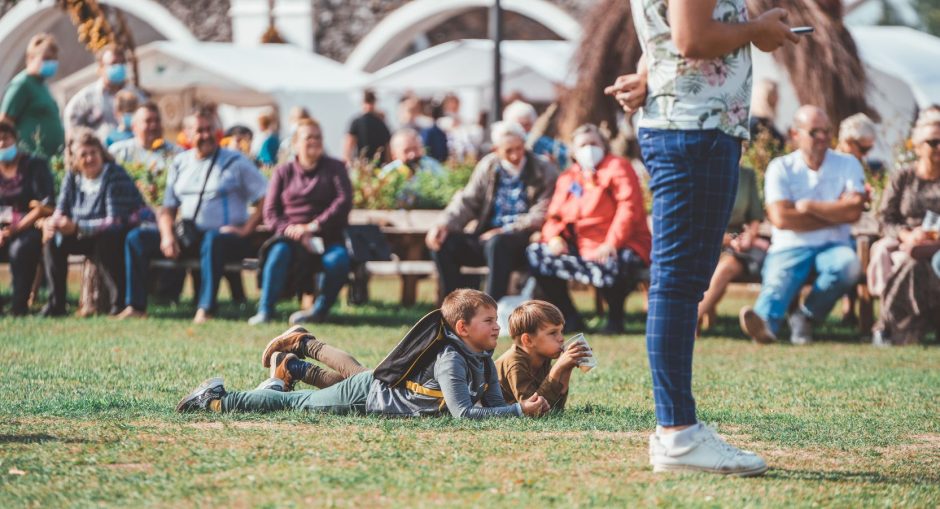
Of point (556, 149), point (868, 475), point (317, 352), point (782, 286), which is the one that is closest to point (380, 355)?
point (317, 352)

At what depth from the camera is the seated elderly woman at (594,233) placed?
35.9ft

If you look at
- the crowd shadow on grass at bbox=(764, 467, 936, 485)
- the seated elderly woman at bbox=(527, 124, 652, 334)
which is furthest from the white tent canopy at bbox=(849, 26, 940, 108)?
the crowd shadow on grass at bbox=(764, 467, 936, 485)

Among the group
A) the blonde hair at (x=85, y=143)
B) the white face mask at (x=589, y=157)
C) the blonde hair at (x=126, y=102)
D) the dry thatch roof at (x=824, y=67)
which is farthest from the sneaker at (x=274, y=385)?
the dry thatch roof at (x=824, y=67)

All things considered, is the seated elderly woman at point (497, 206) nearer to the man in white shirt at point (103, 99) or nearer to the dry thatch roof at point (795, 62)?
the man in white shirt at point (103, 99)

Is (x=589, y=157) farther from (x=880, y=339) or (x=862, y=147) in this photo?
(x=880, y=339)

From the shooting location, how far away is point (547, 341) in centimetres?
645

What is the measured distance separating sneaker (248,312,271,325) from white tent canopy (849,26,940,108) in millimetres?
10197

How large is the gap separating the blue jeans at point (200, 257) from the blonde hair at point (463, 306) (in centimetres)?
562

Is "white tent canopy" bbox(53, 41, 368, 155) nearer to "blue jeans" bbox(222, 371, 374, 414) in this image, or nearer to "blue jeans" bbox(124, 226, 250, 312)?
"blue jeans" bbox(124, 226, 250, 312)

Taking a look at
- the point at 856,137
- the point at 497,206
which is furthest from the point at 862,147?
the point at 497,206

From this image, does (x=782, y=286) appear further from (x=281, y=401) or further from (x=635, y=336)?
(x=281, y=401)

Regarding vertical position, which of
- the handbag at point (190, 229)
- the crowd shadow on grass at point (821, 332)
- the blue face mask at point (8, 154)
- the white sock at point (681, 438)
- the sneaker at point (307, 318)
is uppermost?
the blue face mask at point (8, 154)

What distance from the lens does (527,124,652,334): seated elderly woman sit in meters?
10.9

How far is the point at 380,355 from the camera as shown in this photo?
909cm
